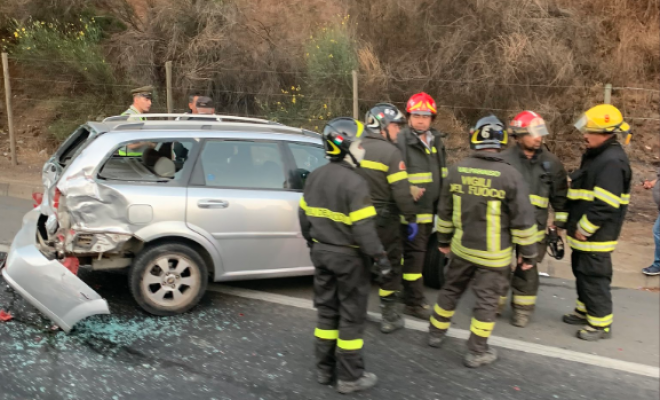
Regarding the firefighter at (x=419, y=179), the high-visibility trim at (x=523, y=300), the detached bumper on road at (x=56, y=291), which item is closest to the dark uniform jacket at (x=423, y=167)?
the firefighter at (x=419, y=179)

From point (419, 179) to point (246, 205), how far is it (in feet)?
4.90

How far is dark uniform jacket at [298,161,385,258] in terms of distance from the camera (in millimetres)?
3414

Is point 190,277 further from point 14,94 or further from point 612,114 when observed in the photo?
point 14,94

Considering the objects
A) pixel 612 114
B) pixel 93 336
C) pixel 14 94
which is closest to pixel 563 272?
pixel 612 114

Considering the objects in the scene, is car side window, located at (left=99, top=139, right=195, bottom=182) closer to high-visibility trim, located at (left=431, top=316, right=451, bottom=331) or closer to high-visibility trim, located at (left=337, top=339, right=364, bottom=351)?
high-visibility trim, located at (left=337, top=339, right=364, bottom=351)

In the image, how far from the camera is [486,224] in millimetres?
3869

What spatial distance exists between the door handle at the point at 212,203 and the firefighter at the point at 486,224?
1904 mm

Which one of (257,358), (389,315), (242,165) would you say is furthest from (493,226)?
(242,165)

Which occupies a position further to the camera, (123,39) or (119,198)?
(123,39)

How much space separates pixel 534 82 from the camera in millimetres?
9414

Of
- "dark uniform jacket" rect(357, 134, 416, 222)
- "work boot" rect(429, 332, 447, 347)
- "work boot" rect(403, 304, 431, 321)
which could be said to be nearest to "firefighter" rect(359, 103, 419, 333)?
"dark uniform jacket" rect(357, 134, 416, 222)

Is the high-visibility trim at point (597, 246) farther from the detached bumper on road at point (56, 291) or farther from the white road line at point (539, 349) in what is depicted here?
the detached bumper on road at point (56, 291)

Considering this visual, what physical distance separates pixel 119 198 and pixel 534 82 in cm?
741

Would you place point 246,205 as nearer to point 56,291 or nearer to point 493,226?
point 56,291
